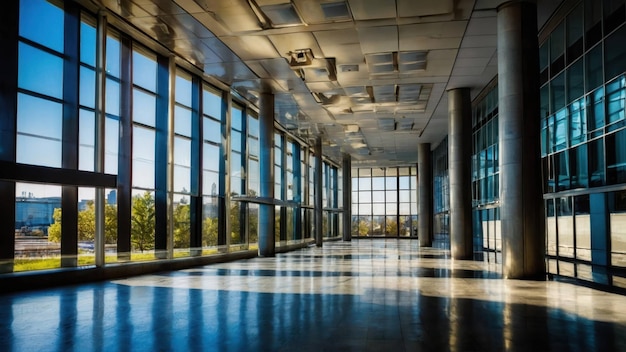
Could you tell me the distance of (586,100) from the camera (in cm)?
1559

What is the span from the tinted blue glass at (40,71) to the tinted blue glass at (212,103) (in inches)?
348

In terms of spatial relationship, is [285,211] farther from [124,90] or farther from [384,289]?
[384,289]

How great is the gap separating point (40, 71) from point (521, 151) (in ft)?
41.4

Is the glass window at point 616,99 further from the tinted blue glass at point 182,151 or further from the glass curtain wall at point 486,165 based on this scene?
the tinted blue glass at point 182,151

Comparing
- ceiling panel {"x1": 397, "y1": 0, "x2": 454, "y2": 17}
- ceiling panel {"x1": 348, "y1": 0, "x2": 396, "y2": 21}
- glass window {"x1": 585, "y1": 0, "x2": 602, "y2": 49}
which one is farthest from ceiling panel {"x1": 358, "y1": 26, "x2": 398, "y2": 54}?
glass window {"x1": 585, "y1": 0, "x2": 602, "y2": 49}

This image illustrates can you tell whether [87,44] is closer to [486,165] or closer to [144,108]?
[144,108]

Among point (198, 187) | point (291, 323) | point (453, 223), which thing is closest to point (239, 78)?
point (198, 187)

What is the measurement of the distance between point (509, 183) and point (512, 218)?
938mm

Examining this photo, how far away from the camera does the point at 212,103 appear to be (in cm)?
2377

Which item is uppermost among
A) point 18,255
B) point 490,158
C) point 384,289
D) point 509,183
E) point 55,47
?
point 55,47

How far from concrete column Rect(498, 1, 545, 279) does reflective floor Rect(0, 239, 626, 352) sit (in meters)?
0.91

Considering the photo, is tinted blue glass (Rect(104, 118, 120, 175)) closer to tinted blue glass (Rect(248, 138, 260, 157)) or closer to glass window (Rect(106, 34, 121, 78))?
glass window (Rect(106, 34, 121, 78))

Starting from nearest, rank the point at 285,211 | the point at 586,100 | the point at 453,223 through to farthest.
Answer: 1. the point at 586,100
2. the point at 453,223
3. the point at 285,211

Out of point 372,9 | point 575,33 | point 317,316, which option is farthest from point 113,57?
point 575,33
